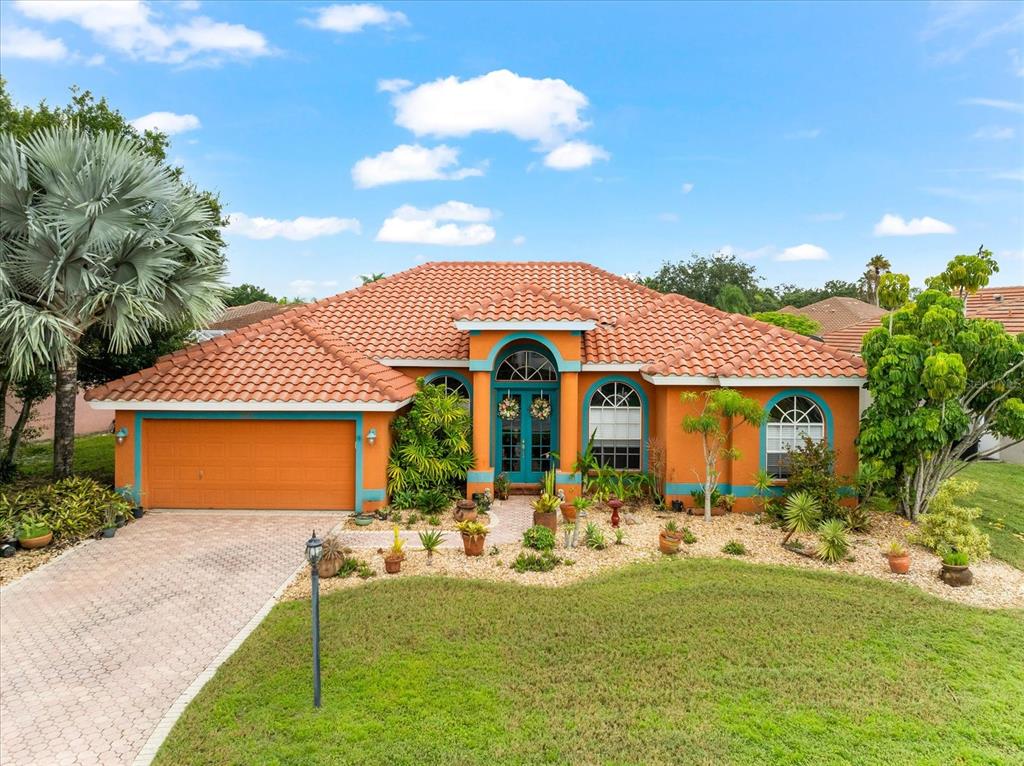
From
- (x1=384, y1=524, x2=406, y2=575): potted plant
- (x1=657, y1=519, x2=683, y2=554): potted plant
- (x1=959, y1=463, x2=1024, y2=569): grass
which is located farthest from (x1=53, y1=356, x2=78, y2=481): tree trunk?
(x1=959, y1=463, x2=1024, y2=569): grass

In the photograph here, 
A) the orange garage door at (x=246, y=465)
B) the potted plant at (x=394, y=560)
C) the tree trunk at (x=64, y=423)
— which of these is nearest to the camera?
the potted plant at (x=394, y=560)

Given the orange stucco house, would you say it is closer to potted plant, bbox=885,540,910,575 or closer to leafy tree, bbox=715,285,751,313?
potted plant, bbox=885,540,910,575

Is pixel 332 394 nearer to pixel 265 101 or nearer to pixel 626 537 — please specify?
pixel 626 537

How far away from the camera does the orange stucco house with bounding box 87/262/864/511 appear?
13.6 meters

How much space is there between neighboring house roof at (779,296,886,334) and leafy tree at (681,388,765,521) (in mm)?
32889

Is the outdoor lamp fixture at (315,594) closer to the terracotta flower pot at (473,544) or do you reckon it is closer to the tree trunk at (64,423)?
the terracotta flower pot at (473,544)

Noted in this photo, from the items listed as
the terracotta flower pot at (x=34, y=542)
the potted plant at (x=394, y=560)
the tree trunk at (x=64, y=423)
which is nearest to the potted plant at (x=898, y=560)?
the potted plant at (x=394, y=560)

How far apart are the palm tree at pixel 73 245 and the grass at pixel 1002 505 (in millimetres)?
19151

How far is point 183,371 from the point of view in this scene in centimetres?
1405

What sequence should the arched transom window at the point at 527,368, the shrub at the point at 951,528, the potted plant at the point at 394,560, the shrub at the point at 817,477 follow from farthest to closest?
the arched transom window at the point at 527,368, the shrub at the point at 817,477, the shrub at the point at 951,528, the potted plant at the point at 394,560

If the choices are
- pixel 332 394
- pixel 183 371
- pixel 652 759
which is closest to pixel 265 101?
pixel 183 371

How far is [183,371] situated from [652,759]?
13691 mm

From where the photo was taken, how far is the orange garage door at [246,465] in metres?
13.8

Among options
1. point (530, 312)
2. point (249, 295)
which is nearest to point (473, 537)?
point (530, 312)
